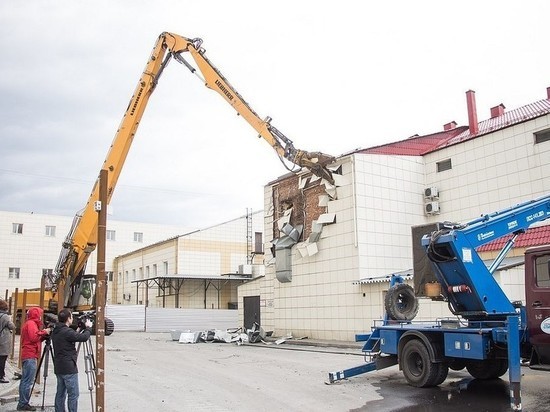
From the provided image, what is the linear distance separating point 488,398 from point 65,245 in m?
16.8

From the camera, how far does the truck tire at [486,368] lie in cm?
1182

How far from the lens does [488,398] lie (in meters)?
10.1

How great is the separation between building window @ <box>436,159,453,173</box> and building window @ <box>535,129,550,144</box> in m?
4.23

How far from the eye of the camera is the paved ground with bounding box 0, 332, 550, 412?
9.66 m

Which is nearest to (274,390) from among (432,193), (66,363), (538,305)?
(66,363)

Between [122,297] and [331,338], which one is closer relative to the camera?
[331,338]

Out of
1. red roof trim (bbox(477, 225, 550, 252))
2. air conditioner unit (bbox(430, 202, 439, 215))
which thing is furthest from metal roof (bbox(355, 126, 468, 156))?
red roof trim (bbox(477, 225, 550, 252))

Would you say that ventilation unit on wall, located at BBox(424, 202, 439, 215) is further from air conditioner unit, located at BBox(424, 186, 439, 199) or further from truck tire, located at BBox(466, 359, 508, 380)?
truck tire, located at BBox(466, 359, 508, 380)

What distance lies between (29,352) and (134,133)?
39.5ft

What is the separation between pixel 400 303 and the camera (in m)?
13.3

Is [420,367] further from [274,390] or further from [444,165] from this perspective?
[444,165]

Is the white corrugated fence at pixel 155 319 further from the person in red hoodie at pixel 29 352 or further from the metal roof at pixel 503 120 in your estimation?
the person in red hoodie at pixel 29 352

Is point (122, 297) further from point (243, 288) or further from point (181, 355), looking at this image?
point (181, 355)

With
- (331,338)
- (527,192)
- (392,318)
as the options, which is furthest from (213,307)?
(392,318)
